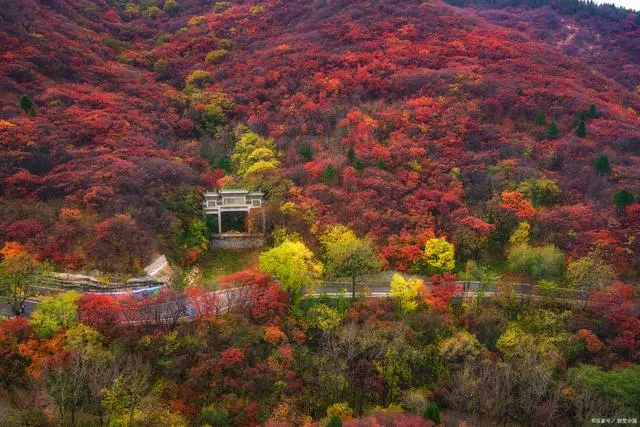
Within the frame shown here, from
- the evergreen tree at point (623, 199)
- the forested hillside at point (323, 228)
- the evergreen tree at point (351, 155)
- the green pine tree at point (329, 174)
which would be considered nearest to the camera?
the forested hillside at point (323, 228)

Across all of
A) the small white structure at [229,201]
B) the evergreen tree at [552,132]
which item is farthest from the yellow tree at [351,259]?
the evergreen tree at [552,132]

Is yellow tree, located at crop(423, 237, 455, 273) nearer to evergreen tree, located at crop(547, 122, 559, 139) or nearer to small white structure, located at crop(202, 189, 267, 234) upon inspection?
small white structure, located at crop(202, 189, 267, 234)

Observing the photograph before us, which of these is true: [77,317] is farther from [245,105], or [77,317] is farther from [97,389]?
[245,105]

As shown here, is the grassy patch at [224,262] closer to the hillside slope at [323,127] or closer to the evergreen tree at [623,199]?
the hillside slope at [323,127]

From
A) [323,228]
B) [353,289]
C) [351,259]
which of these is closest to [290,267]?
[351,259]

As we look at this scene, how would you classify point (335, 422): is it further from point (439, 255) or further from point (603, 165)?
point (603, 165)

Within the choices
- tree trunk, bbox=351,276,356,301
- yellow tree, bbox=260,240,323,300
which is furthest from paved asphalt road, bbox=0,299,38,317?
tree trunk, bbox=351,276,356,301
